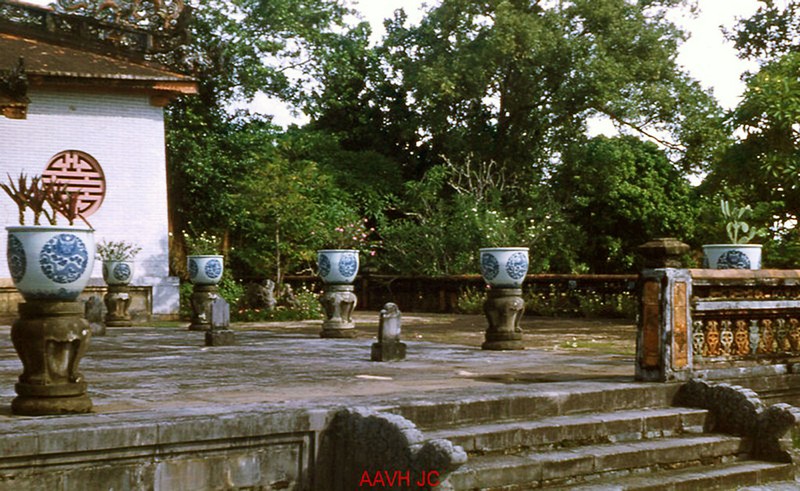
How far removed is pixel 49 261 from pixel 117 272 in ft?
32.1

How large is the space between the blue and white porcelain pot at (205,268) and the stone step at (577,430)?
8.21 metres

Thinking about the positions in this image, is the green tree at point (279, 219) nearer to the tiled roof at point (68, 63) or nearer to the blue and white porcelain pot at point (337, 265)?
the tiled roof at point (68, 63)

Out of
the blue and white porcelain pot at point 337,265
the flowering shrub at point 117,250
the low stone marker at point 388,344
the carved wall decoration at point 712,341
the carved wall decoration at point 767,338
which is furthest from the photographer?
A: the flowering shrub at point 117,250

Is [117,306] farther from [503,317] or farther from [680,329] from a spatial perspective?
[680,329]

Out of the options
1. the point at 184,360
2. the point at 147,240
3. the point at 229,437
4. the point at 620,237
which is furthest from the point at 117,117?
the point at 620,237

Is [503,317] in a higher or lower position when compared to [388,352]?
higher

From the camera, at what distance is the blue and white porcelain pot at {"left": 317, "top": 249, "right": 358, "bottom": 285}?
1224 cm

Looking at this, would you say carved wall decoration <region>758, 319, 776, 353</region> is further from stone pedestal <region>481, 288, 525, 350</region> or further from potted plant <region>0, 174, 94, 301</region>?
potted plant <region>0, 174, 94, 301</region>

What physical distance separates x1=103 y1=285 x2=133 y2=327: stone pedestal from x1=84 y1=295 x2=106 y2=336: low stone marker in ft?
7.19

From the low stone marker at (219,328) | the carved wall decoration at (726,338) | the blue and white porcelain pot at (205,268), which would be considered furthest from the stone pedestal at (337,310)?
the carved wall decoration at (726,338)

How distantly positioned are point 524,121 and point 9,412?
73.3 ft

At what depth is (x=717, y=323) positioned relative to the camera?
7.86m

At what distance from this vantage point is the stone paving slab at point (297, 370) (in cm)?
630

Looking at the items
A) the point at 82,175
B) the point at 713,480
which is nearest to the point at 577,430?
the point at 713,480
